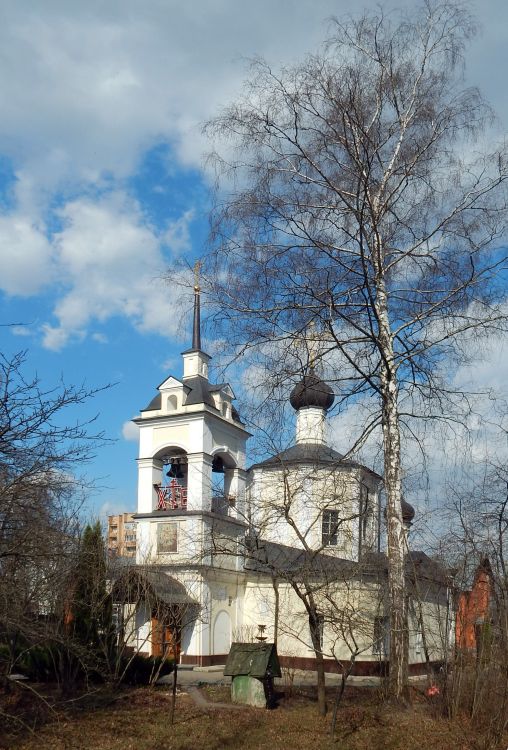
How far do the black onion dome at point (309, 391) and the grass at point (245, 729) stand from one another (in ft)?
15.9

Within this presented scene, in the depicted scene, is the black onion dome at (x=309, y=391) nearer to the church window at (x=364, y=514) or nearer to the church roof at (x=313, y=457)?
the church roof at (x=313, y=457)

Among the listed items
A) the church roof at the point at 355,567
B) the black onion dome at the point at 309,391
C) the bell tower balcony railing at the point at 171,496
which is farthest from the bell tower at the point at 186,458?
the black onion dome at the point at 309,391

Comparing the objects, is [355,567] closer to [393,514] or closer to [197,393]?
[393,514]

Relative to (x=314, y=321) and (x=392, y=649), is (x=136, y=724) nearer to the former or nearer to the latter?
(x=392, y=649)

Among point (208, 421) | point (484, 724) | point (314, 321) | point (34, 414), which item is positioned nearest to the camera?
point (34, 414)

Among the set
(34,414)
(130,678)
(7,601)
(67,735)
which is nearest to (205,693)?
(130,678)

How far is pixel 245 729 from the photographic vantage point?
1254 cm

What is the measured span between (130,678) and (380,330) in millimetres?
11115

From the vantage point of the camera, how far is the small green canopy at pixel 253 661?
579 inches

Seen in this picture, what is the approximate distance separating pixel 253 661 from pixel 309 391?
564 cm

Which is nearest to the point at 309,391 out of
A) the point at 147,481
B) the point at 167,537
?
the point at 167,537

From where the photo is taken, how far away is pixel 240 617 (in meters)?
29.8

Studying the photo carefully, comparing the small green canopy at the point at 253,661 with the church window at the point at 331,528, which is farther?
the small green canopy at the point at 253,661

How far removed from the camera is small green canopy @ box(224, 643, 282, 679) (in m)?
14.7
